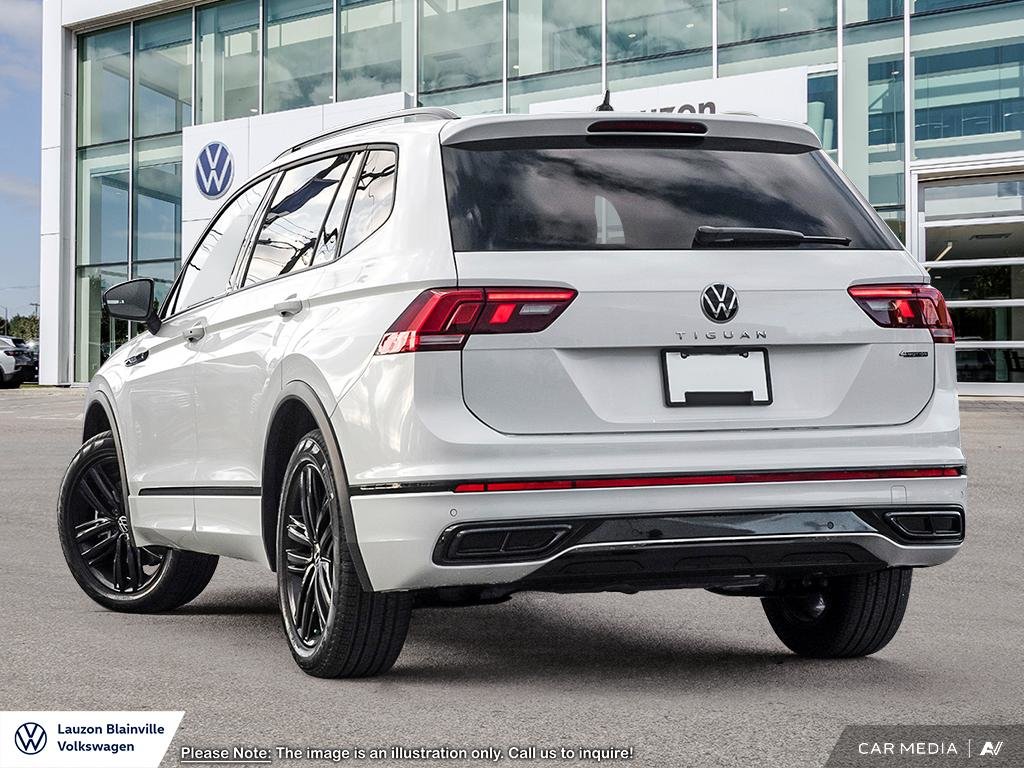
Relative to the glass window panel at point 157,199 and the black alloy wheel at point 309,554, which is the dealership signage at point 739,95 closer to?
the glass window panel at point 157,199

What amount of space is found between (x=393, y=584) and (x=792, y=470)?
121cm

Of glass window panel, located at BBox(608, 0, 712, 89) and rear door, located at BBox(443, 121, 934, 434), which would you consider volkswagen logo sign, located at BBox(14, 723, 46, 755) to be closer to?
rear door, located at BBox(443, 121, 934, 434)

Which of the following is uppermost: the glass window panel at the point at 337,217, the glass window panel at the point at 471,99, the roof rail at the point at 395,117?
the glass window panel at the point at 471,99

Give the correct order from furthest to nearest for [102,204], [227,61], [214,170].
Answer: [102,204] → [227,61] → [214,170]

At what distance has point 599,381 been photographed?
4.24 metres

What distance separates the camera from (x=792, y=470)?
432 centimetres

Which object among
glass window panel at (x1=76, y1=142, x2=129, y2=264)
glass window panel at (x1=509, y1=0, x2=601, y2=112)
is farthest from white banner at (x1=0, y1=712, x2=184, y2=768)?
glass window panel at (x1=76, y1=142, x2=129, y2=264)

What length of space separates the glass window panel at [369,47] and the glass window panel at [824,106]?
8.62m

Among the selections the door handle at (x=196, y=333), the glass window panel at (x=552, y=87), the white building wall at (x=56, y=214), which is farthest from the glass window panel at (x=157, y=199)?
the door handle at (x=196, y=333)

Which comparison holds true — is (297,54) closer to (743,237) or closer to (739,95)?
Answer: (739,95)

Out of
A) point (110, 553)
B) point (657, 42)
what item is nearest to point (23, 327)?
point (657, 42)

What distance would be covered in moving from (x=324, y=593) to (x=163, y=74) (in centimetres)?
3038

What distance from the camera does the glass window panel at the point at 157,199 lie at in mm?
32469

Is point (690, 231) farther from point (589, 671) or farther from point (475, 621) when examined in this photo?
point (475, 621)
